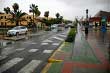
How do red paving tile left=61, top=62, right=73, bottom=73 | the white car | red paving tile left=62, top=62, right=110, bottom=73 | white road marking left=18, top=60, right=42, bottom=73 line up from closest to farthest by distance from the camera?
1. red paving tile left=61, top=62, right=73, bottom=73
2. white road marking left=18, top=60, right=42, bottom=73
3. red paving tile left=62, top=62, right=110, bottom=73
4. the white car

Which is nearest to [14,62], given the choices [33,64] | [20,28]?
[33,64]

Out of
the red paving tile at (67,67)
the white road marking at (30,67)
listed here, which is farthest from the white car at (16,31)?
the red paving tile at (67,67)

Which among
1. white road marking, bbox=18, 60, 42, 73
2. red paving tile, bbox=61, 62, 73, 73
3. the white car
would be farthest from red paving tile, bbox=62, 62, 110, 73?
the white car

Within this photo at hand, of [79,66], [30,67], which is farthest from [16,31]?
[79,66]

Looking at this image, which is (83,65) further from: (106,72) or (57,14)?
(57,14)

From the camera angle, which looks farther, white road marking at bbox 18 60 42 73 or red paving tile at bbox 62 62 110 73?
red paving tile at bbox 62 62 110 73

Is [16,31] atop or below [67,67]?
atop

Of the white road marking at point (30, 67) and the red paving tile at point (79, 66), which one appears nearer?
the white road marking at point (30, 67)

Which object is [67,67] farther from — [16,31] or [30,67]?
[16,31]

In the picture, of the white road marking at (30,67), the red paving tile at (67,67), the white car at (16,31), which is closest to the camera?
the red paving tile at (67,67)

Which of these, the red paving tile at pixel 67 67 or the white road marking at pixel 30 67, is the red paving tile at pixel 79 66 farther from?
the white road marking at pixel 30 67

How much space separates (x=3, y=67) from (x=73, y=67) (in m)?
3.69

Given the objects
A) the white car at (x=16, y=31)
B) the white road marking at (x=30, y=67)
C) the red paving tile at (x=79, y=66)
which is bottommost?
the white road marking at (x=30, y=67)

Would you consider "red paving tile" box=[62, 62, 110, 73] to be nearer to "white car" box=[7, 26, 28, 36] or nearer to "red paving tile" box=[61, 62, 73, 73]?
"red paving tile" box=[61, 62, 73, 73]
